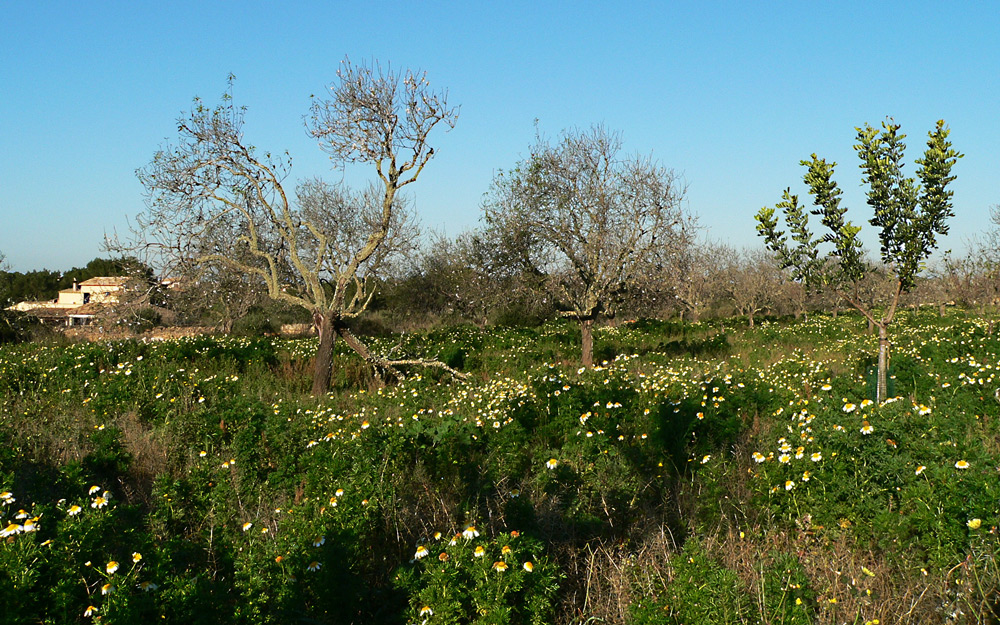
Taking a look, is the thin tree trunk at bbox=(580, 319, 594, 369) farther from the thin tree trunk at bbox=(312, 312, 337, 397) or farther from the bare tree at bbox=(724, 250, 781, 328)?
the bare tree at bbox=(724, 250, 781, 328)

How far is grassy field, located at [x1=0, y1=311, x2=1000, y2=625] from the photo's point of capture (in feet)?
9.87

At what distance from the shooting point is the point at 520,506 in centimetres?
393

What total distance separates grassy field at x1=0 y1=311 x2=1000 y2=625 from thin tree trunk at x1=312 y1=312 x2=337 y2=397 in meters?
2.04

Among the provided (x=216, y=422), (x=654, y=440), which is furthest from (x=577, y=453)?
(x=216, y=422)

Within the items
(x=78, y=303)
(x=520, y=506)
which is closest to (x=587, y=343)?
(x=520, y=506)

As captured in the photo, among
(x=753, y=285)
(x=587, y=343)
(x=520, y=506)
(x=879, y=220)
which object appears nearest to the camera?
(x=520, y=506)

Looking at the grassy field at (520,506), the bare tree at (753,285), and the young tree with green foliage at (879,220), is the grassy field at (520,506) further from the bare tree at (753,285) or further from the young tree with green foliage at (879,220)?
the bare tree at (753,285)

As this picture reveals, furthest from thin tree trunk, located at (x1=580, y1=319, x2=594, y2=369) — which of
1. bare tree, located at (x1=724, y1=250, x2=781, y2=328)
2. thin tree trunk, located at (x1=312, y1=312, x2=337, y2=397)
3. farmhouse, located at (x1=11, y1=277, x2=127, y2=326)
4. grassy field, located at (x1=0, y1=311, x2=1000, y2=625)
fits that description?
bare tree, located at (x1=724, y1=250, x2=781, y2=328)

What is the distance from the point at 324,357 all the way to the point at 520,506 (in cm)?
718

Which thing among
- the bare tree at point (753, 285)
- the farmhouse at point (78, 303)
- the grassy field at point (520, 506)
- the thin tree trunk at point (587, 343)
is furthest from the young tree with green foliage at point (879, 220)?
the bare tree at point (753, 285)

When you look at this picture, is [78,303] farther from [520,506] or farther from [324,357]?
[520,506]

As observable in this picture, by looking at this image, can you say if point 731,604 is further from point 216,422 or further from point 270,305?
point 270,305

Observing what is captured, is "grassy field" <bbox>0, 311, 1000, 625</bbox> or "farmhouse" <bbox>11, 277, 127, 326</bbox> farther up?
"farmhouse" <bbox>11, 277, 127, 326</bbox>

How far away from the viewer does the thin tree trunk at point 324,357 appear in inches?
410
